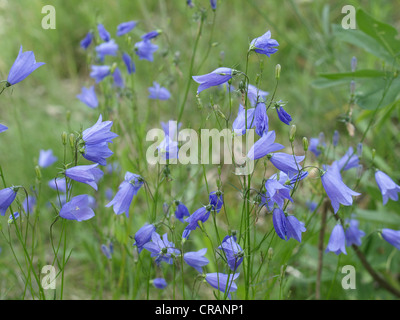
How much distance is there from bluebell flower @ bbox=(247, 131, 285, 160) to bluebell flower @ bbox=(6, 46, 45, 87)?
73cm

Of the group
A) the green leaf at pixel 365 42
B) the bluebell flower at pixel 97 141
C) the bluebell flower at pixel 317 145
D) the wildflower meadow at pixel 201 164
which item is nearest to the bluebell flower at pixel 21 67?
the wildflower meadow at pixel 201 164

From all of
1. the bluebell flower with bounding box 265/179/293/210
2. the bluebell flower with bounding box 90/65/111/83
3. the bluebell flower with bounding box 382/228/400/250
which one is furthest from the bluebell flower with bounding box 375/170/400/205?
the bluebell flower with bounding box 90/65/111/83

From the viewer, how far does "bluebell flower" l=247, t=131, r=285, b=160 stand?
135 centimetres

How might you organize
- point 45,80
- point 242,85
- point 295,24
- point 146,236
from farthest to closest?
point 295,24 < point 45,80 < point 146,236 < point 242,85

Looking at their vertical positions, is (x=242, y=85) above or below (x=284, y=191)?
above

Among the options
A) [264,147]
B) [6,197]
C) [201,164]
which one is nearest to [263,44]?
[264,147]

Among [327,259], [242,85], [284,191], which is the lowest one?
[327,259]

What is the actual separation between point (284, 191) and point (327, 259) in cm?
106

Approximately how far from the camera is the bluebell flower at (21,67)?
4.83 ft

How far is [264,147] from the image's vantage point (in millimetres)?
1352

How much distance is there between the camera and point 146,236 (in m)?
1.54

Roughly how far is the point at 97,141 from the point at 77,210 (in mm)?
241
